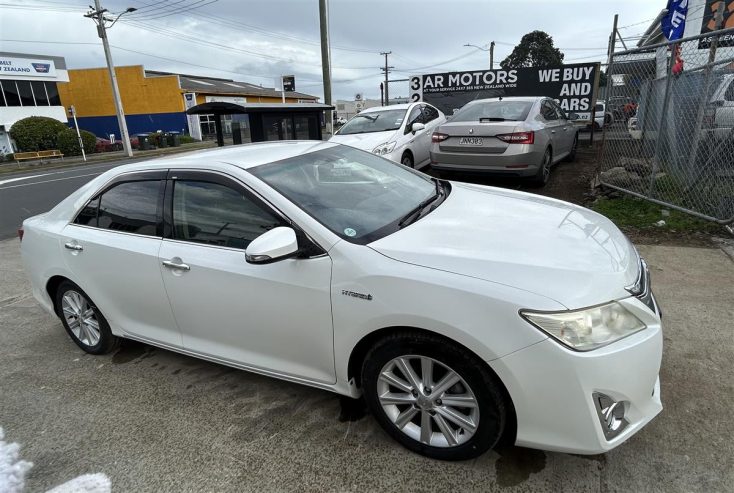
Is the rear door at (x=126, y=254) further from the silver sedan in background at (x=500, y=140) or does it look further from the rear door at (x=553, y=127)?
the rear door at (x=553, y=127)

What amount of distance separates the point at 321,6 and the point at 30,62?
27872 millimetres

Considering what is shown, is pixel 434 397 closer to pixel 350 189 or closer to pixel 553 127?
pixel 350 189

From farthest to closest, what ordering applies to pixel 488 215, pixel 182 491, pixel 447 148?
1. pixel 447 148
2. pixel 488 215
3. pixel 182 491

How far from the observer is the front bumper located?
1898 millimetres

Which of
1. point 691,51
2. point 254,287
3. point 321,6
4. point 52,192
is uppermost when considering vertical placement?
point 321,6

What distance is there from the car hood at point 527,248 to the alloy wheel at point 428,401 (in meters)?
0.51

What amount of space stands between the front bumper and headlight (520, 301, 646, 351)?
3cm

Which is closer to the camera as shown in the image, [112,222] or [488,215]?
[488,215]

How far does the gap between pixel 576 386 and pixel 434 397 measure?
0.65m

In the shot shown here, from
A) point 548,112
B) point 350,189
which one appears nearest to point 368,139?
point 548,112

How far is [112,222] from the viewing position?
10.7ft

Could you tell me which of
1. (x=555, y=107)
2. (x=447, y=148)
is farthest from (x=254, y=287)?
(x=555, y=107)

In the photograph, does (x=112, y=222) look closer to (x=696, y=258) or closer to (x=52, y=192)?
(x=696, y=258)

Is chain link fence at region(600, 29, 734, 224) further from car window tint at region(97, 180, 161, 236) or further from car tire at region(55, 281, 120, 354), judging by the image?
car tire at region(55, 281, 120, 354)
